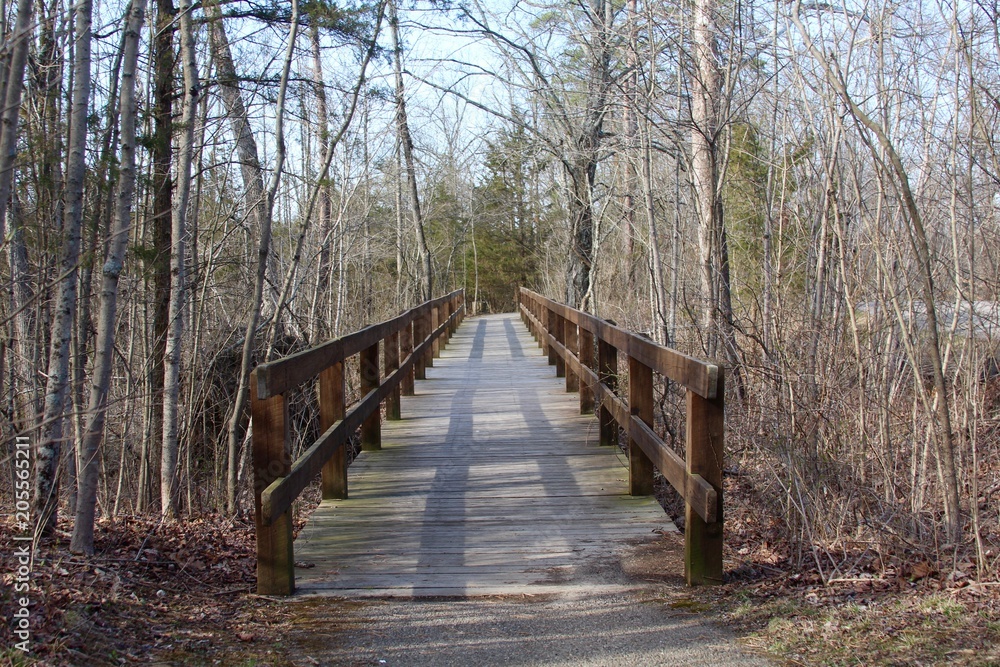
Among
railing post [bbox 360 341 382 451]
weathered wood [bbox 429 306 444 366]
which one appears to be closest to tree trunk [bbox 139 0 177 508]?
railing post [bbox 360 341 382 451]

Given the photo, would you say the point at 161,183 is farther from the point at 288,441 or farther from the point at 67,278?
the point at 288,441

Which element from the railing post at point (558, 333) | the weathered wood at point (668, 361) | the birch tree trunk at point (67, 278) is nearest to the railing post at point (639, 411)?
the weathered wood at point (668, 361)

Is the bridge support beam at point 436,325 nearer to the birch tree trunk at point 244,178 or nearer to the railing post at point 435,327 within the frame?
the railing post at point 435,327

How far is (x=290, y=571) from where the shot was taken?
12.1ft

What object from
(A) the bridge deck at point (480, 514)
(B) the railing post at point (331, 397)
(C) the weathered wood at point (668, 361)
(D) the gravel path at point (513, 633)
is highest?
(C) the weathered wood at point (668, 361)

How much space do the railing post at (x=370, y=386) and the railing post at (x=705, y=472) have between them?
9.54 feet

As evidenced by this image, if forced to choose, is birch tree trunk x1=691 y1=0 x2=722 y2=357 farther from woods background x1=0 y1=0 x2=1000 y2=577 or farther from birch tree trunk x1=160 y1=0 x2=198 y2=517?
birch tree trunk x1=160 y1=0 x2=198 y2=517

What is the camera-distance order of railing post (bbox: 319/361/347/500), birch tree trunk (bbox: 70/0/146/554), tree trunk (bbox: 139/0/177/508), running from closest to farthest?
1. birch tree trunk (bbox: 70/0/146/554)
2. railing post (bbox: 319/361/347/500)
3. tree trunk (bbox: 139/0/177/508)

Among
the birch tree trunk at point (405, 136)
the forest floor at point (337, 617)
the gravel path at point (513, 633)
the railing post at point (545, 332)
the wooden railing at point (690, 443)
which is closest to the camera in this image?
the forest floor at point (337, 617)

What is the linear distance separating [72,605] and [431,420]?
16.2 ft

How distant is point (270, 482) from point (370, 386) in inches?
98.3

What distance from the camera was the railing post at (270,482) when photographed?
11.5 ft

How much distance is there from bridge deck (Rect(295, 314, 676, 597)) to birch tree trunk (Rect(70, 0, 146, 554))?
1096 millimetres

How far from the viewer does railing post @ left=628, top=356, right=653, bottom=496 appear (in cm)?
481
